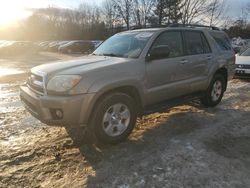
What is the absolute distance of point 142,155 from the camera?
179 inches

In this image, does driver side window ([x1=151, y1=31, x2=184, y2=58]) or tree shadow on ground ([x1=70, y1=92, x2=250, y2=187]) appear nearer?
tree shadow on ground ([x1=70, y1=92, x2=250, y2=187])

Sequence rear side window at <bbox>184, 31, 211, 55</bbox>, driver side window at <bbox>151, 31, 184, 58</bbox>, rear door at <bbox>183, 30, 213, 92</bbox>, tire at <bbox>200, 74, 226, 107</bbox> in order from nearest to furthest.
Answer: driver side window at <bbox>151, 31, 184, 58</bbox> → rear door at <bbox>183, 30, 213, 92</bbox> → rear side window at <bbox>184, 31, 211, 55</bbox> → tire at <bbox>200, 74, 226, 107</bbox>

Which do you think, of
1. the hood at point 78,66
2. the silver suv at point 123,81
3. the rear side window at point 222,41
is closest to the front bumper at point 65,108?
the silver suv at point 123,81

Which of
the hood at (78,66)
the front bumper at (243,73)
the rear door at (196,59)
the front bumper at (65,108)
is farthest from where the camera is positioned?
the front bumper at (243,73)

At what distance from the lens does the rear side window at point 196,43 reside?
6.27 metres

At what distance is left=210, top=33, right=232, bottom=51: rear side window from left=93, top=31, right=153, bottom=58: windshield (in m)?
2.31

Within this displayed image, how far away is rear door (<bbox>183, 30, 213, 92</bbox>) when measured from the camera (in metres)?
6.14

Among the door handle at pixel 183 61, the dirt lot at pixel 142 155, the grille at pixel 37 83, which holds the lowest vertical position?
the dirt lot at pixel 142 155

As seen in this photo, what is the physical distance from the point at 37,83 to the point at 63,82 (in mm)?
624

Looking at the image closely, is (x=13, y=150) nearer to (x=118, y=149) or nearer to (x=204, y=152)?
(x=118, y=149)

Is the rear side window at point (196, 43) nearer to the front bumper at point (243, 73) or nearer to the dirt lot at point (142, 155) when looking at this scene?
the dirt lot at point (142, 155)

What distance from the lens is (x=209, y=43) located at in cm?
689

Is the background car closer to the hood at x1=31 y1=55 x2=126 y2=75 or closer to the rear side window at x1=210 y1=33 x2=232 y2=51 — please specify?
the rear side window at x1=210 y1=33 x2=232 y2=51

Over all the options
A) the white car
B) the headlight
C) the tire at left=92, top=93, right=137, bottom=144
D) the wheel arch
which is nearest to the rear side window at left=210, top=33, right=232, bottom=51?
the wheel arch
